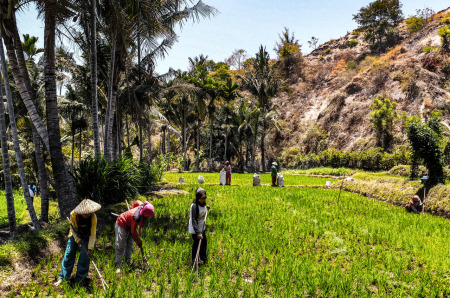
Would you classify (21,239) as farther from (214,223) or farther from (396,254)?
(396,254)

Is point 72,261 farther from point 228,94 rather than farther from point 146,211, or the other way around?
point 228,94

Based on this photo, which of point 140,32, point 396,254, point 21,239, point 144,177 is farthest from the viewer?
point 144,177

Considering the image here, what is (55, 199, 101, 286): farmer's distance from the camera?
4582 millimetres

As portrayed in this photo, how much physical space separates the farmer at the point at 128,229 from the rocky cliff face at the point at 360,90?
31.8 metres

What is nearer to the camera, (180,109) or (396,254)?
(396,254)

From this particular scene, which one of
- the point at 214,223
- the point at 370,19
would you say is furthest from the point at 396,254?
the point at 370,19

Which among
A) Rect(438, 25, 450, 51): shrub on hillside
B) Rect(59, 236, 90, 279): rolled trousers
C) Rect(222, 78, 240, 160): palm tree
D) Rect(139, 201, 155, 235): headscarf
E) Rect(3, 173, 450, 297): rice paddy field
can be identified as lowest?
Rect(3, 173, 450, 297): rice paddy field

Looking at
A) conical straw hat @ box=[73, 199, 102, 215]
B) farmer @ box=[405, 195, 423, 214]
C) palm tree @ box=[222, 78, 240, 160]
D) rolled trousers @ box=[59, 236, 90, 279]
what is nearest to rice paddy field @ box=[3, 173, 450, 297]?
rolled trousers @ box=[59, 236, 90, 279]

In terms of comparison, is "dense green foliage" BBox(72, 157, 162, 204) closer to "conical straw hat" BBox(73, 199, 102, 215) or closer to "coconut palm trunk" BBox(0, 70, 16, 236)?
"coconut palm trunk" BBox(0, 70, 16, 236)

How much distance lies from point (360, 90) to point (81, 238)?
44.8 meters

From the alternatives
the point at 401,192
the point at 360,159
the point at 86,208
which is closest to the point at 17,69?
the point at 86,208

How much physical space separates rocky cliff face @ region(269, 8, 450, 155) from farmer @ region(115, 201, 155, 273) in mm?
31788

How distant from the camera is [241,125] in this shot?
1378 inches

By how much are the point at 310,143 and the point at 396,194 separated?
97.8 feet
